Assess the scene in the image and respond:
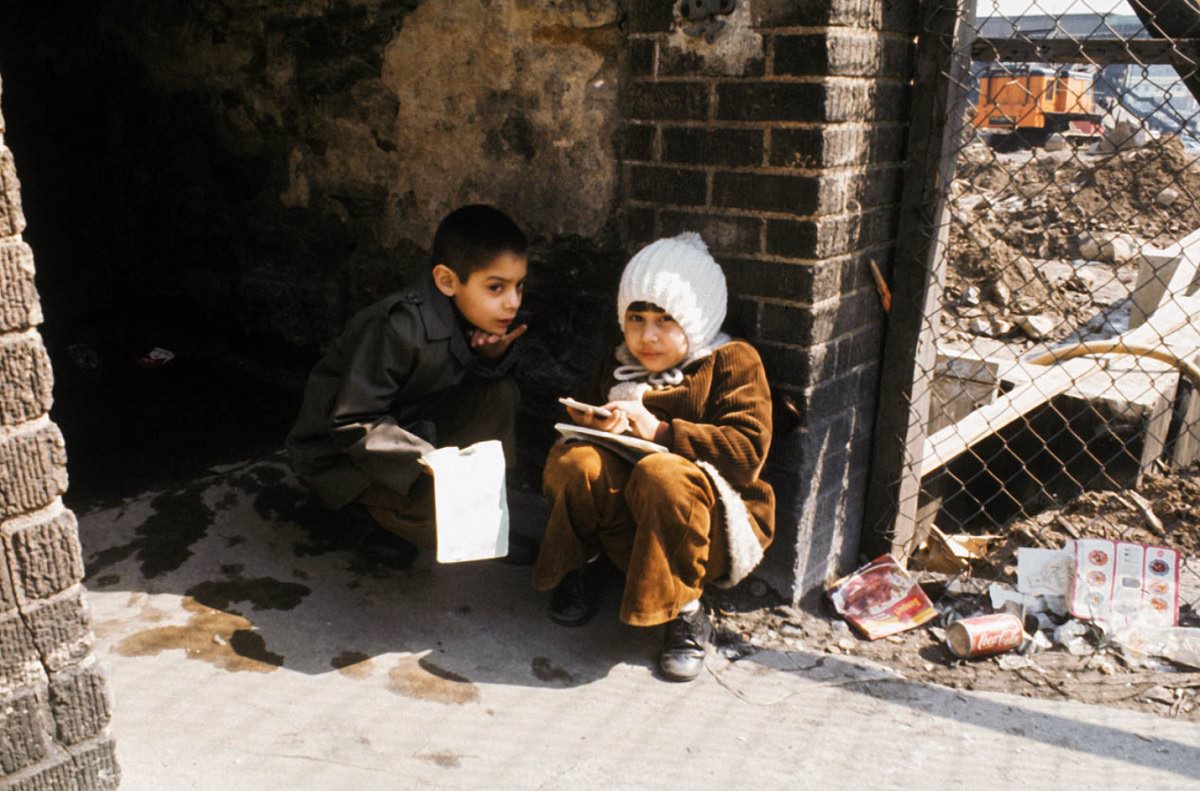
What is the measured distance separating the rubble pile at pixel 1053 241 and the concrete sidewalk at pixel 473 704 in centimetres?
393

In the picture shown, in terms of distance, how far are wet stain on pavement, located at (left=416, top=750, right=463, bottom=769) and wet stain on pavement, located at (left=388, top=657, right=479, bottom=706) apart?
7.8 inches

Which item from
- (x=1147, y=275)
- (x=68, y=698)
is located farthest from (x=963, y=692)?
(x=1147, y=275)

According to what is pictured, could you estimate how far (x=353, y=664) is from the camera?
8.54 ft

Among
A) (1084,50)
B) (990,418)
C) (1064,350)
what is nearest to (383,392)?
(1084,50)

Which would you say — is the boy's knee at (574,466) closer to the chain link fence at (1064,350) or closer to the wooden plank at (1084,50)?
the chain link fence at (1064,350)

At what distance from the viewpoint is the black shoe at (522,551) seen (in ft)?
10.5

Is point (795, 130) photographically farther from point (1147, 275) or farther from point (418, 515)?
point (1147, 275)

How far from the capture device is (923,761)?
7.70 feet

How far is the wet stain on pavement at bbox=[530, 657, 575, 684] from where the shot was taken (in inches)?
103

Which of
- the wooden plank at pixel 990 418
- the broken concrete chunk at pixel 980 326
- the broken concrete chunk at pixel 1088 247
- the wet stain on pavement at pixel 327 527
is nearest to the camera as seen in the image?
the wet stain on pavement at pixel 327 527

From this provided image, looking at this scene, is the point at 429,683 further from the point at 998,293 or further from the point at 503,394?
the point at 998,293

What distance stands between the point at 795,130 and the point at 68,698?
6.55ft

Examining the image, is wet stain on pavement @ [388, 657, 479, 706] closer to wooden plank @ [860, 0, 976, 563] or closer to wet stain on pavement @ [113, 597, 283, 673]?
wet stain on pavement @ [113, 597, 283, 673]

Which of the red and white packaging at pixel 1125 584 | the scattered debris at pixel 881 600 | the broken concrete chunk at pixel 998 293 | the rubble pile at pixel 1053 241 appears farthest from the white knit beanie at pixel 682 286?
the broken concrete chunk at pixel 998 293
